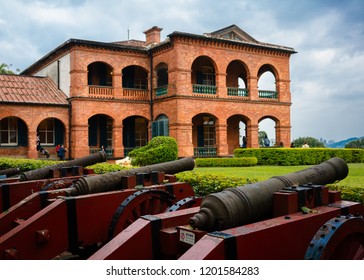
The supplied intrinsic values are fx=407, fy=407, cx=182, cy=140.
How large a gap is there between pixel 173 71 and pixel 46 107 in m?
7.19

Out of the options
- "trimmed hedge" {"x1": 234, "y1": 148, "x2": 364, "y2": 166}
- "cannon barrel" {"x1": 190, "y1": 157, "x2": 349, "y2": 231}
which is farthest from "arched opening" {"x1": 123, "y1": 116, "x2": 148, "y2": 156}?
"cannon barrel" {"x1": 190, "y1": 157, "x2": 349, "y2": 231}

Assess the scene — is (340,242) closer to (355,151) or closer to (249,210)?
(249,210)

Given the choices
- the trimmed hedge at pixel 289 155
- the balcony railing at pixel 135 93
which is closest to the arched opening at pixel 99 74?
the balcony railing at pixel 135 93

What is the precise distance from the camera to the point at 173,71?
2228cm

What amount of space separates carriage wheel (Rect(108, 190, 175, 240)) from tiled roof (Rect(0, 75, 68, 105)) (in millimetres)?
17931

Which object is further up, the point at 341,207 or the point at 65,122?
the point at 65,122

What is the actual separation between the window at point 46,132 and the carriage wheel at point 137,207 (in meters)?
19.2

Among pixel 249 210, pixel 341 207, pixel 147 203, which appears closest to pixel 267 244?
pixel 249 210

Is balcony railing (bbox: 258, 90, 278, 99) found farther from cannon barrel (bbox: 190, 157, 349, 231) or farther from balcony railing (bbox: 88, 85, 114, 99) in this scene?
cannon barrel (bbox: 190, 157, 349, 231)

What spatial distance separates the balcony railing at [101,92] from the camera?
22.8m

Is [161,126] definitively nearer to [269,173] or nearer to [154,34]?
[154,34]

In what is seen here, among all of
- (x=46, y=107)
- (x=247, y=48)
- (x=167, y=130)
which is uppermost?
(x=247, y=48)

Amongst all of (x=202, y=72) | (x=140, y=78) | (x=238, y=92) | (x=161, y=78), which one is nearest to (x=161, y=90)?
(x=161, y=78)
